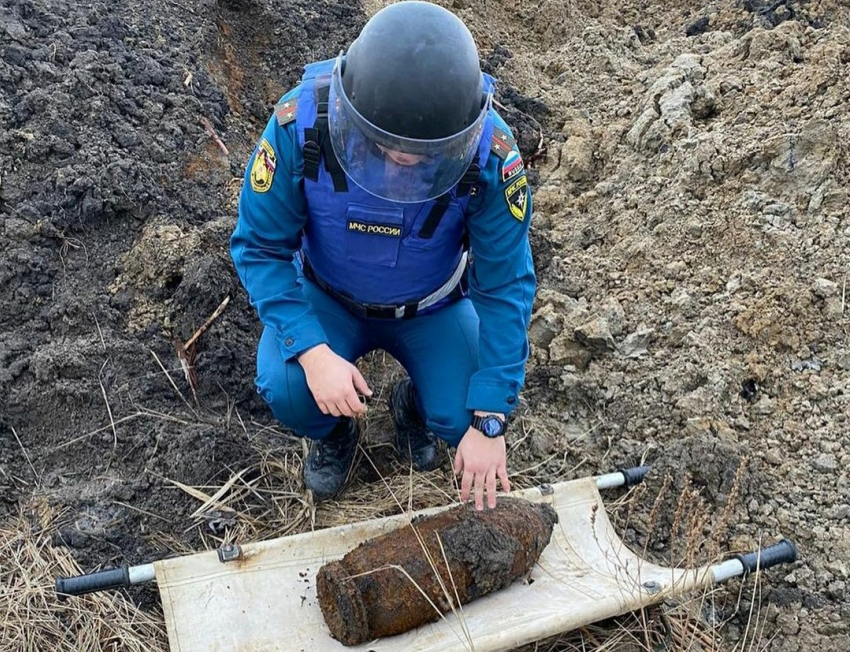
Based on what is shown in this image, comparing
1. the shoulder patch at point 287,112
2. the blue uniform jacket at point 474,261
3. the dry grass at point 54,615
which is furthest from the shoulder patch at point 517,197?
the dry grass at point 54,615

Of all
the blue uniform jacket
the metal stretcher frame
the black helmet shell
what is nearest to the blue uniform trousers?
the blue uniform jacket

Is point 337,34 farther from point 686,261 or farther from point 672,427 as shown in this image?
point 672,427

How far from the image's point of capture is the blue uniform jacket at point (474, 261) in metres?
2.25

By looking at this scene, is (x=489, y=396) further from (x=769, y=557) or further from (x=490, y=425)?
(x=769, y=557)

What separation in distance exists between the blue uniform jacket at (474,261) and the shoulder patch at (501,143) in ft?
0.05

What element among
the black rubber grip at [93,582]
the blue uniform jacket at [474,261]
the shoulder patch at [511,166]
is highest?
the shoulder patch at [511,166]

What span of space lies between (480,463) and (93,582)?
1.14 m

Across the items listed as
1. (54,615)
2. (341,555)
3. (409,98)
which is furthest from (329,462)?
(409,98)

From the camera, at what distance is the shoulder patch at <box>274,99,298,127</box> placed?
2207 mm

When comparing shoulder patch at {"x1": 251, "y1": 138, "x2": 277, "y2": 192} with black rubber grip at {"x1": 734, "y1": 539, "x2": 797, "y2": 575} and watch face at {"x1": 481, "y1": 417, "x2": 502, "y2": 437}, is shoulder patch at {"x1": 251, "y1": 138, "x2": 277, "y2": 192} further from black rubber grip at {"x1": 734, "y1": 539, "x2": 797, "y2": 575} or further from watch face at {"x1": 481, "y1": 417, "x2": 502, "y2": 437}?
black rubber grip at {"x1": 734, "y1": 539, "x2": 797, "y2": 575}

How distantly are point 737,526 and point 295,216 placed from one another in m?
1.84

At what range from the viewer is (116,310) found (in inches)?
125

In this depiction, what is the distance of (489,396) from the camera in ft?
7.72

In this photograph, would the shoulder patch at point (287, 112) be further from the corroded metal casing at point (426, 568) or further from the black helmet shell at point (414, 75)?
the corroded metal casing at point (426, 568)
